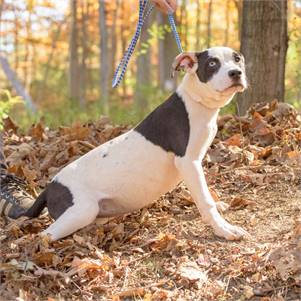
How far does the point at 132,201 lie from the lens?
16.4 ft

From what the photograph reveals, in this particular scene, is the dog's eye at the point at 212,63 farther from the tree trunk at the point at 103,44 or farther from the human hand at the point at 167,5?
the tree trunk at the point at 103,44

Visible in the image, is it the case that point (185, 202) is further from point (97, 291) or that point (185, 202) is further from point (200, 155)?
point (97, 291)

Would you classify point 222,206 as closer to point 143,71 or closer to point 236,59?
point 236,59

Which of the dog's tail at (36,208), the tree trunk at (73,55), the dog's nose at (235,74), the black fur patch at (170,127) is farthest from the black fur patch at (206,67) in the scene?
the tree trunk at (73,55)

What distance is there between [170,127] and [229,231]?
906 mm

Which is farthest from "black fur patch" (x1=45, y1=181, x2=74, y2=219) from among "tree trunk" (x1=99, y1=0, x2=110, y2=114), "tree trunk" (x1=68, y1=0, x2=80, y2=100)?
"tree trunk" (x1=68, y1=0, x2=80, y2=100)

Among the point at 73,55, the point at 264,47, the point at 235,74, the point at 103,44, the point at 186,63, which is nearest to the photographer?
the point at 235,74

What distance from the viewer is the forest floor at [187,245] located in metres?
4.09

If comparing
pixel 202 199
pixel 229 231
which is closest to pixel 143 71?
pixel 202 199

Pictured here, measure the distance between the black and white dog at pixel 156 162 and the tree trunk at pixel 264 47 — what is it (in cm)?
235

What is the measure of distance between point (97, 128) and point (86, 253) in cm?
277

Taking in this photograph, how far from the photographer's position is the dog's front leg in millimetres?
4621

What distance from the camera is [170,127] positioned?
16.1 ft

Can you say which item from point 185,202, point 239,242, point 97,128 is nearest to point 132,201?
point 185,202
